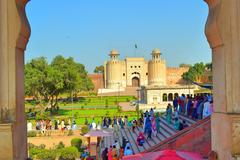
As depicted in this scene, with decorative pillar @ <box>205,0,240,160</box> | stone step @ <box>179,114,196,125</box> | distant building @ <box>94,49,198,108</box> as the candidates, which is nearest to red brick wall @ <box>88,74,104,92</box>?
distant building @ <box>94,49,198,108</box>

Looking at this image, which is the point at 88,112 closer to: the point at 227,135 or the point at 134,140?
the point at 134,140

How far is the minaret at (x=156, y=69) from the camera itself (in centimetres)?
7475

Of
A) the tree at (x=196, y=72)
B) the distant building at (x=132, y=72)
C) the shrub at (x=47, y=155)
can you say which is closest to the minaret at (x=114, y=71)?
the distant building at (x=132, y=72)

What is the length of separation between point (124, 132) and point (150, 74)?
57655 millimetres

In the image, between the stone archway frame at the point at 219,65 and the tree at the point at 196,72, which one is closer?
the stone archway frame at the point at 219,65

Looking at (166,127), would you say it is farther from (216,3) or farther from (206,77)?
(206,77)

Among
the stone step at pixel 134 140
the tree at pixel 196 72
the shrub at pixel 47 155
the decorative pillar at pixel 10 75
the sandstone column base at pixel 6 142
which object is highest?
the tree at pixel 196 72

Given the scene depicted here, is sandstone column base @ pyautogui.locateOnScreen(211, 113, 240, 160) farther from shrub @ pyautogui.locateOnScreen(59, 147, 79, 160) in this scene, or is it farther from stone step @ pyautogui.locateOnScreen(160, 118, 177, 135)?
shrub @ pyautogui.locateOnScreen(59, 147, 79, 160)

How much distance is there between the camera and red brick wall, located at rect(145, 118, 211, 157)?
9.34m

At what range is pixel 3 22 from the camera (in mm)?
5508

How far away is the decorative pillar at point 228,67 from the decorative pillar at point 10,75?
2962 millimetres

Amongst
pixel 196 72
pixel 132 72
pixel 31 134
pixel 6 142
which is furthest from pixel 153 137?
pixel 196 72

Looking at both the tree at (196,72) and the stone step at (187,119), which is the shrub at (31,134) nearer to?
the stone step at (187,119)

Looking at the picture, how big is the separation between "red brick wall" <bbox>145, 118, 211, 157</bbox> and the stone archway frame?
3.50 m
